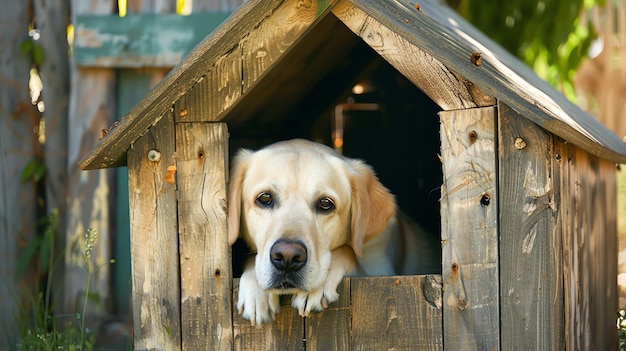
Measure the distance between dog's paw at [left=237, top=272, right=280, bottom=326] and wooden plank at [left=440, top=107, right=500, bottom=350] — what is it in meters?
0.69

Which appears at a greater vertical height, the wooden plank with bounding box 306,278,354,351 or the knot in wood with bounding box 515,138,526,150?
the knot in wood with bounding box 515,138,526,150

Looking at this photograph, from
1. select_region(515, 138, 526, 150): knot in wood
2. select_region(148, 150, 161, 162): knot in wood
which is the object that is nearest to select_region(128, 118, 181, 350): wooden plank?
select_region(148, 150, 161, 162): knot in wood

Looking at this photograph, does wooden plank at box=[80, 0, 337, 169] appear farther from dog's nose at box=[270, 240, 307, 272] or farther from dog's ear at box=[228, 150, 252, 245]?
dog's nose at box=[270, 240, 307, 272]

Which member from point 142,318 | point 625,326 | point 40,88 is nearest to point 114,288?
point 40,88

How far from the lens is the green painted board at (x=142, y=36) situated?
16.0 ft

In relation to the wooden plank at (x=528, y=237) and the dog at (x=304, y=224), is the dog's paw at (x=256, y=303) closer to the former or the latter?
the dog at (x=304, y=224)

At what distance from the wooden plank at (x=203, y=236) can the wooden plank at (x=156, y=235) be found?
0.12 feet

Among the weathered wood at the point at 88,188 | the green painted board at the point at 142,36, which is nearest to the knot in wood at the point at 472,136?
the green painted board at the point at 142,36

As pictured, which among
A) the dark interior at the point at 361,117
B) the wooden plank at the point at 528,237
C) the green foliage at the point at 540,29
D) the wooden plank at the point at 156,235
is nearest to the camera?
the wooden plank at the point at 528,237

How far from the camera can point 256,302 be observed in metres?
3.09

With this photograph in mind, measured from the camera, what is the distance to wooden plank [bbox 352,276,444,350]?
318 centimetres

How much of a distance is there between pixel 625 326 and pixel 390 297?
2.16 metres

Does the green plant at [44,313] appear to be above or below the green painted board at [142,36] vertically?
below

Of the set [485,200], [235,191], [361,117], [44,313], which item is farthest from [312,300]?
[361,117]
